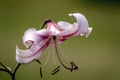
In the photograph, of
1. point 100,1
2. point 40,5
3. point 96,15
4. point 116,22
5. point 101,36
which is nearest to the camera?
point 101,36

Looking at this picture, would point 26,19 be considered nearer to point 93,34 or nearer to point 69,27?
point 93,34

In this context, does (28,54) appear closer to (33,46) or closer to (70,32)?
(33,46)

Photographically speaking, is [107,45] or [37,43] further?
[107,45]

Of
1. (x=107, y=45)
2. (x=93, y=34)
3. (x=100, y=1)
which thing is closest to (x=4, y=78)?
(x=107, y=45)

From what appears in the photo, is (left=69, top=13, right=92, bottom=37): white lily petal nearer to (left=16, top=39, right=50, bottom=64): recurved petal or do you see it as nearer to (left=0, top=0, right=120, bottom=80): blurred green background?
(left=16, top=39, right=50, bottom=64): recurved petal

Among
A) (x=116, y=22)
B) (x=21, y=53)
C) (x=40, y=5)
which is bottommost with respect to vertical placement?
(x=21, y=53)

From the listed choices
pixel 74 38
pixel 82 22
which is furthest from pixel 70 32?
Result: pixel 74 38
